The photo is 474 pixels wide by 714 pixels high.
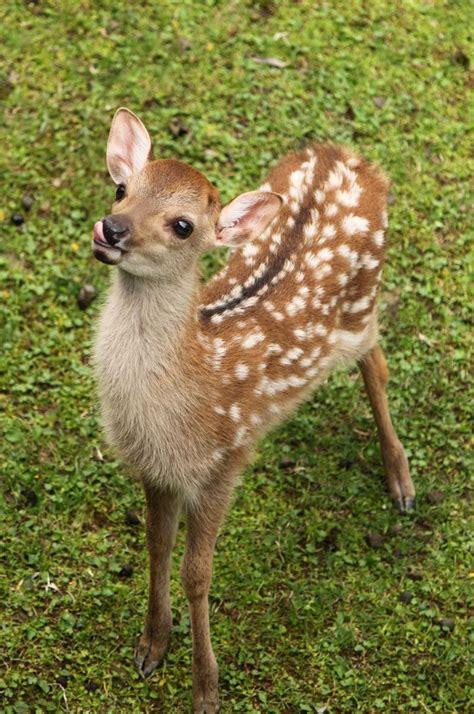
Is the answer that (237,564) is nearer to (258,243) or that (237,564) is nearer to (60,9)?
(258,243)

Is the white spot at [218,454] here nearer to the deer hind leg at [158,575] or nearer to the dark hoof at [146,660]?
the deer hind leg at [158,575]

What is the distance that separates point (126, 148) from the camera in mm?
4578

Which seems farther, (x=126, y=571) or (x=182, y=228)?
(x=126, y=571)

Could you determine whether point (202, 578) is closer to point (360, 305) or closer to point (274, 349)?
point (274, 349)

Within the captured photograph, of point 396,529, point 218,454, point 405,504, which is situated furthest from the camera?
point 405,504

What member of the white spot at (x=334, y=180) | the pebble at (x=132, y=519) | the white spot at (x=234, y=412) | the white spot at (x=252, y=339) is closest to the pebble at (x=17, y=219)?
the pebble at (x=132, y=519)

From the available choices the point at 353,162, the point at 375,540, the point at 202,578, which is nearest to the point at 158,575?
the point at 202,578

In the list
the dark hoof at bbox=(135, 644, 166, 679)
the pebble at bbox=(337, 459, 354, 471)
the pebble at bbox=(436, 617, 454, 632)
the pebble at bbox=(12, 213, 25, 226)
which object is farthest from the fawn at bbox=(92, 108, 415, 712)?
the pebble at bbox=(12, 213, 25, 226)

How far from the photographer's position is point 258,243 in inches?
210

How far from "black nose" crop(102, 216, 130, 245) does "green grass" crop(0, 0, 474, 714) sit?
1.89 m

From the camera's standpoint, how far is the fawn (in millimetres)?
4371

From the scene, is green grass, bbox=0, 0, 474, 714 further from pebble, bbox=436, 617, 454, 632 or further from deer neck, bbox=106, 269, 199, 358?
deer neck, bbox=106, 269, 199, 358

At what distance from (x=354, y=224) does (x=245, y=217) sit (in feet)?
3.08

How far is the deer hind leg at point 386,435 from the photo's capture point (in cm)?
586
